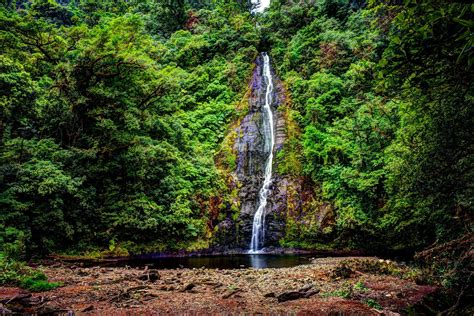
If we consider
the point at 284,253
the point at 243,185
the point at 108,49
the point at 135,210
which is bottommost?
the point at 284,253

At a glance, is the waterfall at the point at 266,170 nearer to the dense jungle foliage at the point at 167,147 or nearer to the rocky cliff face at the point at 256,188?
the rocky cliff face at the point at 256,188

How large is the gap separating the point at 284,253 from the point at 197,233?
5.53 meters

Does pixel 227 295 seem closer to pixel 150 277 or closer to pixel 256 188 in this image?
pixel 150 277

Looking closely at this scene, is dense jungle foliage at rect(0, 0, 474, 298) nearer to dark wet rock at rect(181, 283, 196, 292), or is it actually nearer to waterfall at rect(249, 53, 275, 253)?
waterfall at rect(249, 53, 275, 253)

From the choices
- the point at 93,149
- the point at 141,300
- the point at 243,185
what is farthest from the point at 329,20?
the point at 141,300

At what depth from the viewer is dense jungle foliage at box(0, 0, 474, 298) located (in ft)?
34.0

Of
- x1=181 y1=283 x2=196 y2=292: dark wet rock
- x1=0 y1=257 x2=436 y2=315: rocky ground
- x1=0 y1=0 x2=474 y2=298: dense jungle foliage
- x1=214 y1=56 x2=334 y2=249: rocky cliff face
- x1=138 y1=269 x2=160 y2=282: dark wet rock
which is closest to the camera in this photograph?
x1=0 y1=257 x2=436 y2=315: rocky ground

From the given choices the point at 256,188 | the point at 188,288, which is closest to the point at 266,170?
the point at 256,188

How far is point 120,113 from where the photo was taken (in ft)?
56.2

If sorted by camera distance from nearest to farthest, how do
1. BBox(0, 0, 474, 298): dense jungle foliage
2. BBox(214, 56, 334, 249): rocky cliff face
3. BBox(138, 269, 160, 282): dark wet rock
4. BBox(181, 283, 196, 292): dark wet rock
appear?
Answer: BBox(181, 283, 196, 292): dark wet rock → BBox(138, 269, 160, 282): dark wet rock → BBox(0, 0, 474, 298): dense jungle foliage → BBox(214, 56, 334, 249): rocky cliff face

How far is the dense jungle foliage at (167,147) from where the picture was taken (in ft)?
34.0

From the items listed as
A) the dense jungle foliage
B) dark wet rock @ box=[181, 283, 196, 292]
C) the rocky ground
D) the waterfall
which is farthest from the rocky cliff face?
dark wet rock @ box=[181, 283, 196, 292]

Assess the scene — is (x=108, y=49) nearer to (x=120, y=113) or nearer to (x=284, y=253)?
(x=120, y=113)

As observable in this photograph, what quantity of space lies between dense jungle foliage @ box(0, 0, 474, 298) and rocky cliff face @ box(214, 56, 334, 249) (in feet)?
3.13
